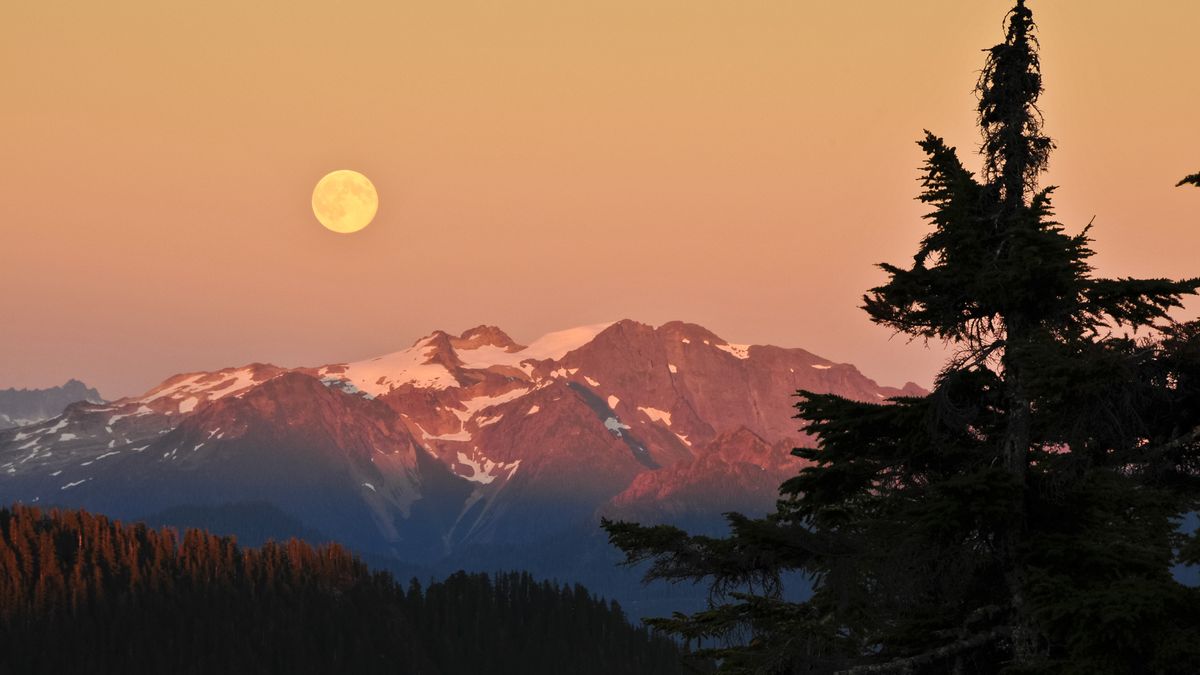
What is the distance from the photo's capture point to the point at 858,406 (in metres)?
19.2

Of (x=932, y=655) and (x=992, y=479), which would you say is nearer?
(x=992, y=479)

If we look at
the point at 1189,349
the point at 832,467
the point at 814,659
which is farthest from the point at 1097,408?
the point at 814,659

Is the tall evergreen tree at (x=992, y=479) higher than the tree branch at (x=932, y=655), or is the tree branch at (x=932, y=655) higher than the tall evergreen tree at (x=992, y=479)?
the tall evergreen tree at (x=992, y=479)

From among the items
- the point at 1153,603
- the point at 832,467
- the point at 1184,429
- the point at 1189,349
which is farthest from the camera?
the point at 832,467

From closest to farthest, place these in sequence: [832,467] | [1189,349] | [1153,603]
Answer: [1153,603] < [1189,349] < [832,467]

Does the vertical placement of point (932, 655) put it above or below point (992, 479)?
below

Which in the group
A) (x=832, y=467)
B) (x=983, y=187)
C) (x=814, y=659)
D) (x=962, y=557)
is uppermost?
(x=983, y=187)

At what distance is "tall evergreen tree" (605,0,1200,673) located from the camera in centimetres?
1747

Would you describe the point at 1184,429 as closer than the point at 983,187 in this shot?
Yes

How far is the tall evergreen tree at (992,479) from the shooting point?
57.3 feet

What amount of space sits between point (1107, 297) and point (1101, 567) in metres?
3.83

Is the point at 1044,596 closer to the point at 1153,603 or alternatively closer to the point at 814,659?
the point at 1153,603

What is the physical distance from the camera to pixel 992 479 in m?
17.6

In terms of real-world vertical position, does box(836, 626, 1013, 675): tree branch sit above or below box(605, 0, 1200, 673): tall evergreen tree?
below
